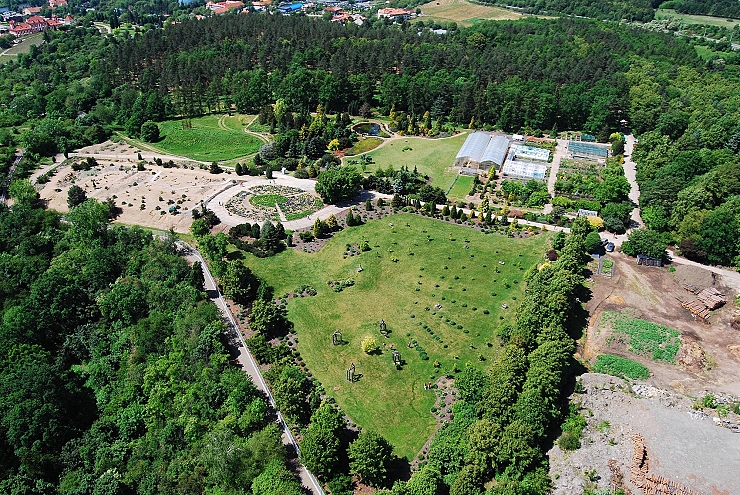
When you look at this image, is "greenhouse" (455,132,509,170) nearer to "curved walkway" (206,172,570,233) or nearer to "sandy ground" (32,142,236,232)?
"curved walkway" (206,172,570,233)

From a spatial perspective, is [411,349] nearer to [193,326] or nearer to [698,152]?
[193,326]

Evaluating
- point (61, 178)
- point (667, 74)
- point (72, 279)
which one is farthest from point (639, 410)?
point (667, 74)

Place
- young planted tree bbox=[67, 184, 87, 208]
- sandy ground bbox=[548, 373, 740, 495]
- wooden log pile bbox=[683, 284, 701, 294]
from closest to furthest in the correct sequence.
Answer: sandy ground bbox=[548, 373, 740, 495], wooden log pile bbox=[683, 284, 701, 294], young planted tree bbox=[67, 184, 87, 208]

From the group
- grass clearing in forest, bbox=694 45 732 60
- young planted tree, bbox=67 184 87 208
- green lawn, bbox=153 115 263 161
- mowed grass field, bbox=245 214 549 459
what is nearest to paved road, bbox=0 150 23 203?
young planted tree, bbox=67 184 87 208

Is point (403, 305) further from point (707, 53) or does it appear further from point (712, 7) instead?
point (712, 7)

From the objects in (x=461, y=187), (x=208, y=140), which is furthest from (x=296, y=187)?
(x=208, y=140)
